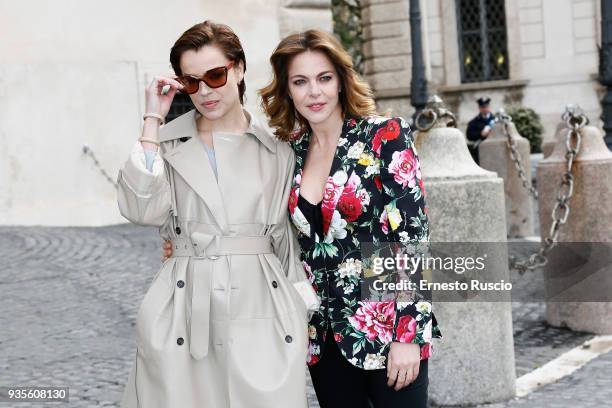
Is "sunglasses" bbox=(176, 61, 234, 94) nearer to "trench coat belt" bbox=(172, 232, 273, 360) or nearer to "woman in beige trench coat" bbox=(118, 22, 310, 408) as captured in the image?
"woman in beige trench coat" bbox=(118, 22, 310, 408)

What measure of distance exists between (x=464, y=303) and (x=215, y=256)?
2.30 m

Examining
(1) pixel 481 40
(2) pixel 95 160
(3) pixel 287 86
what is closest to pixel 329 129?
(3) pixel 287 86

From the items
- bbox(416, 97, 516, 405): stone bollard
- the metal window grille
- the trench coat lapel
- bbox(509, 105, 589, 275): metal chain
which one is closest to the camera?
the trench coat lapel

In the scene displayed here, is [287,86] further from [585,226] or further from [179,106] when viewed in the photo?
[179,106]

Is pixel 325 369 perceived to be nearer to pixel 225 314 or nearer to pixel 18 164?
pixel 225 314

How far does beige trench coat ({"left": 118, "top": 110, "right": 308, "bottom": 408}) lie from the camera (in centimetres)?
270

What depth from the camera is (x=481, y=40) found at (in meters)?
24.1

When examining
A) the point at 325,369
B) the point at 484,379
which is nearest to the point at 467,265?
the point at 484,379

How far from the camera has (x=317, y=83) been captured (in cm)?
296

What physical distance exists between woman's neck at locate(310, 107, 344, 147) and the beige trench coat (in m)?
0.18

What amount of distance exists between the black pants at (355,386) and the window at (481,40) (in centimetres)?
2164

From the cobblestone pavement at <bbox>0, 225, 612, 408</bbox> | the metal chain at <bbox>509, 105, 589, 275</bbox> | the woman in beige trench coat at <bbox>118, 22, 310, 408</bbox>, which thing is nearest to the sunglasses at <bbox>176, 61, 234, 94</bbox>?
the woman in beige trench coat at <bbox>118, 22, 310, 408</bbox>

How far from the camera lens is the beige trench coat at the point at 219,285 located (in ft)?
8.86

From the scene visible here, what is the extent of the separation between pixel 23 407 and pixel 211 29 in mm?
2783
